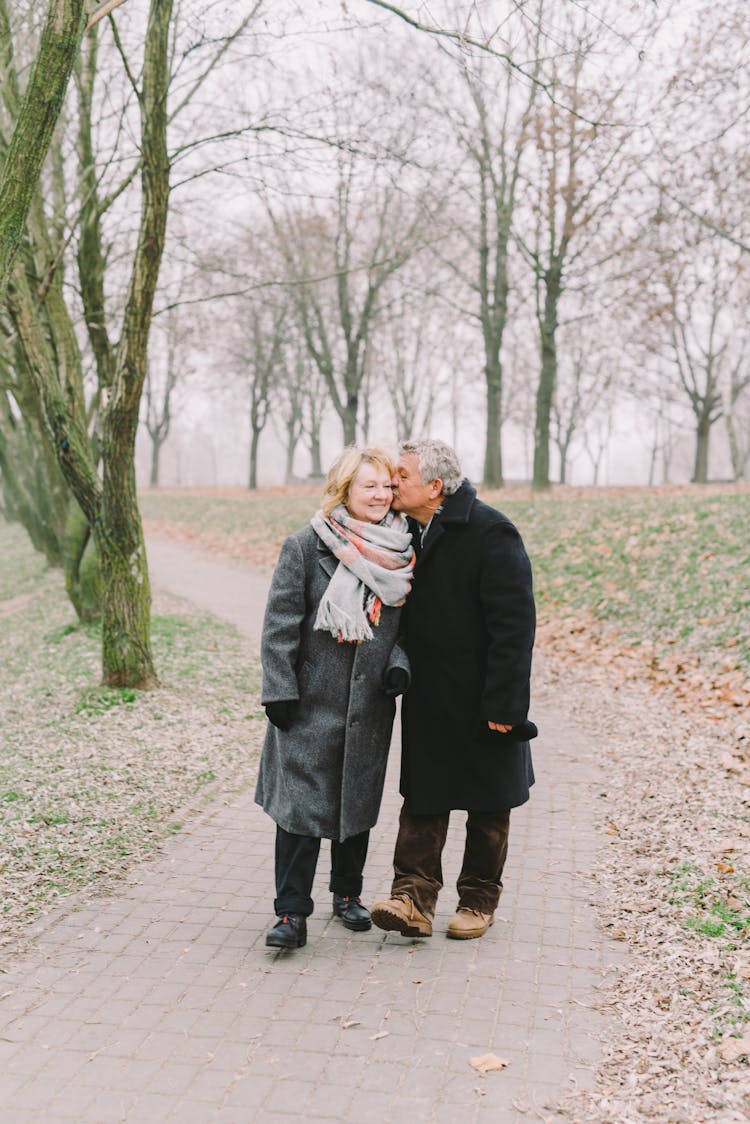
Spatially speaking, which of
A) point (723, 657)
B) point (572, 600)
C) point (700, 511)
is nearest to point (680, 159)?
point (700, 511)

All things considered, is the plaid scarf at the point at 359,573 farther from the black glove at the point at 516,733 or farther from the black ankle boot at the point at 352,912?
the black ankle boot at the point at 352,912

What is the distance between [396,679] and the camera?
4.21 meters

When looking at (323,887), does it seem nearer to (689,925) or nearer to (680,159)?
(689,925)

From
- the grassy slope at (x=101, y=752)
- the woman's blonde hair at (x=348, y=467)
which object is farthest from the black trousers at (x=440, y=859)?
the grassy slope at (x=101, y=752)

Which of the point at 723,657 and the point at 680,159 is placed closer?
the point at 723,657

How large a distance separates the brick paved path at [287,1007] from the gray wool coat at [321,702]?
0.62m

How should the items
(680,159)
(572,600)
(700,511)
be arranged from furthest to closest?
(680,159) → (700,511) → (572,600)

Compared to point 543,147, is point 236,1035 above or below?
below

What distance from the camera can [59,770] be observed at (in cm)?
677

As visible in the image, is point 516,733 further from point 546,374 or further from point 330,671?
point 546,374

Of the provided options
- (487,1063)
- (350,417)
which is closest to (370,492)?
(487,1063)

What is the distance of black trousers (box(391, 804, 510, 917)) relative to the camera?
438 cm

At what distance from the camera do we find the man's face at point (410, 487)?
4266 mm

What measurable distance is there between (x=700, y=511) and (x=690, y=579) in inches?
124
